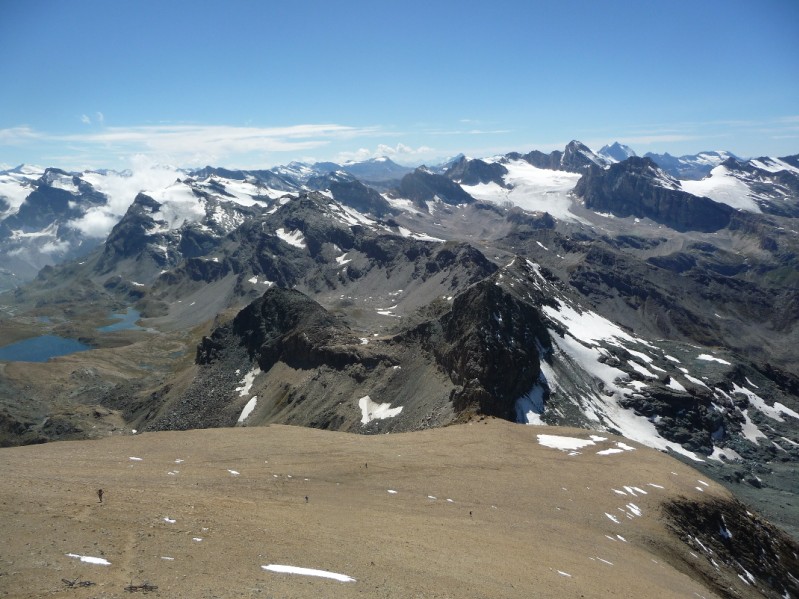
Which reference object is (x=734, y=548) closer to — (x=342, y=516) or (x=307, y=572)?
(x=342, y=516)

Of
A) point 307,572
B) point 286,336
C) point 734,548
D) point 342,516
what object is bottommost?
point 286,336

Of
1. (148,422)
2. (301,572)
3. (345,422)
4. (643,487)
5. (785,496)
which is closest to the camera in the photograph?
(301,572)

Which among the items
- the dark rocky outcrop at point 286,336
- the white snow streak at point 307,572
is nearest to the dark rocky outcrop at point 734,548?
the white snow streak at point 307,572

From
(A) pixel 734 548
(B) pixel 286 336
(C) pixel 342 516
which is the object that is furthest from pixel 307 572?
(B) pixel 286 336

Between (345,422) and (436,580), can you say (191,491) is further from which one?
(345,422)

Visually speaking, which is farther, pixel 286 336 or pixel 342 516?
pixel 286 336

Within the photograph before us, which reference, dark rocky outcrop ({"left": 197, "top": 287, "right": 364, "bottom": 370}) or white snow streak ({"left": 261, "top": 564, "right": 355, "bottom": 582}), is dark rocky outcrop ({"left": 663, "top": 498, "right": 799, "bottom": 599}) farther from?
dark rocky outcrop ({"left": 197, "top": 287, "right": 364, "bottom": 370})

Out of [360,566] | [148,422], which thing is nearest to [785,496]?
→ [360,566]

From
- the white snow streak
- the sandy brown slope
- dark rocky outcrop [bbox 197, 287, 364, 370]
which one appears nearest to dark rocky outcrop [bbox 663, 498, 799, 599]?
the sandy brown slope
